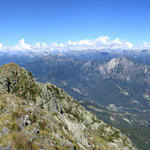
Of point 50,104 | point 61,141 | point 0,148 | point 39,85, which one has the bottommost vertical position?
point 50,104

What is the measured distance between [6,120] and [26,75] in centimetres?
16157

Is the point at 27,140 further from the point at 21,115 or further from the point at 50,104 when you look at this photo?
the point at 50,104

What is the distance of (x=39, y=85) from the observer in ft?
639

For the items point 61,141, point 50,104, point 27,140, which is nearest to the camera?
point 27,140

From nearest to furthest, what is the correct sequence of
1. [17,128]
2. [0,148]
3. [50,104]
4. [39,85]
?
1. [0,148]
2. [17,128]
3. [50,104]
4. [39,85]

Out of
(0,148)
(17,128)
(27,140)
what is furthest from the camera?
(17,128)

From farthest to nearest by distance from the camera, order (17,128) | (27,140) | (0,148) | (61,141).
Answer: (61,141), (17,128), (27,140), (0,148)

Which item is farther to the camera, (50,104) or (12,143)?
(50,104)

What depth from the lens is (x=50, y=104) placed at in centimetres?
17562

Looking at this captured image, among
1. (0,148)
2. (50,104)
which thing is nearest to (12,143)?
Answer: (0,148)

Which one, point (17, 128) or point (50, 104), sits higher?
point (17, 128)

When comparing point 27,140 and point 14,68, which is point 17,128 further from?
point 14,68

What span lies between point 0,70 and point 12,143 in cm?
17858

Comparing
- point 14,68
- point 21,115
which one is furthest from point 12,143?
point 14,68
